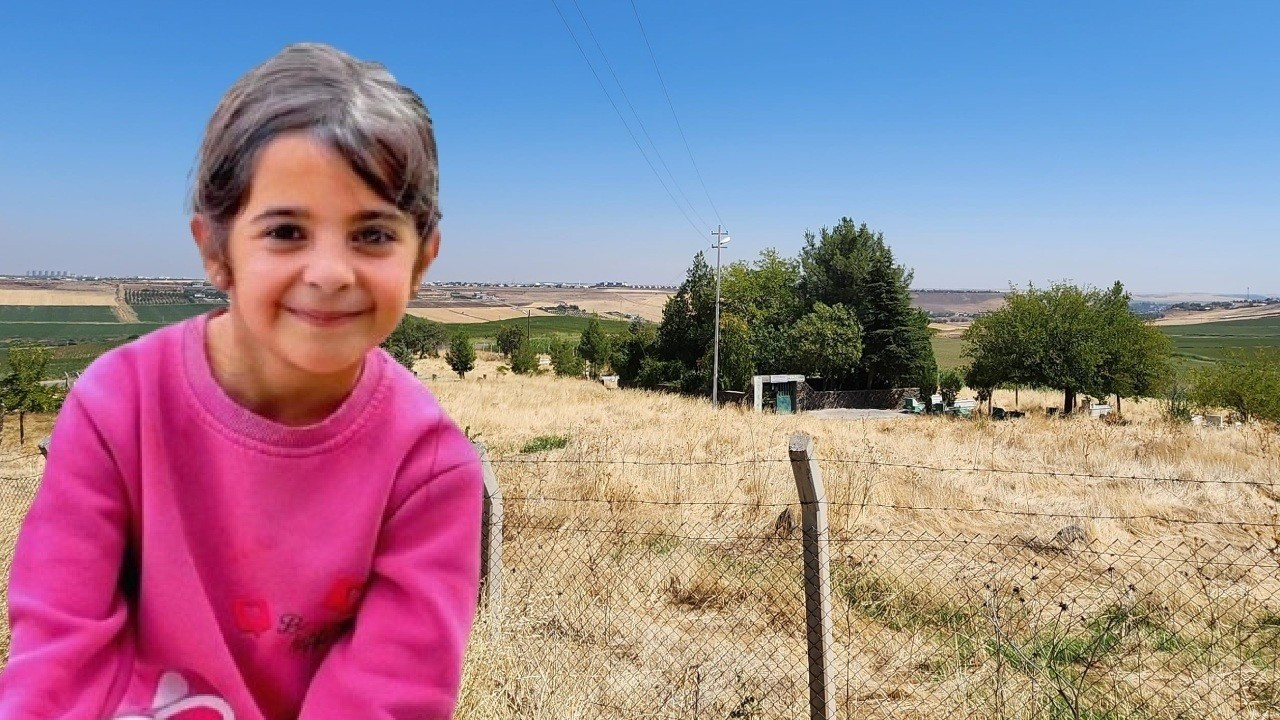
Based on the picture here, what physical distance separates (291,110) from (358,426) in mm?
351

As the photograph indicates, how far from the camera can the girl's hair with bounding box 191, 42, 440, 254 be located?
785 millimetres

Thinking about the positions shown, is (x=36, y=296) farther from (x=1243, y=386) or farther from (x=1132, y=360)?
(x=1132, y=360)

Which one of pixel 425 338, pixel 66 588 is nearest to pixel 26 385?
pixel 66 588

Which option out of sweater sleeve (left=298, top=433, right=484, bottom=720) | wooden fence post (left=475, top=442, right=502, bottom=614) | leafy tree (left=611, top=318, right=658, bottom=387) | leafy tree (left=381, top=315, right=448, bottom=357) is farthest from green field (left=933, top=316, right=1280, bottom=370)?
sweater sleeve (left=298, top=433, right=484, bottom=720)

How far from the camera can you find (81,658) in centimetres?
82

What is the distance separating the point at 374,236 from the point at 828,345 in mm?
39828

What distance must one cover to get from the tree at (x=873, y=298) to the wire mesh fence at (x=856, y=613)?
3322 cm

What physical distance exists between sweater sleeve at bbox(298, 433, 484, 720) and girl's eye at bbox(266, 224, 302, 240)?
318 mm

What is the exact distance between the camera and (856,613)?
18.0 ft

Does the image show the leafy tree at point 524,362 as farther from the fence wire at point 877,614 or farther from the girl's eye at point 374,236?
the girl's eye at point 374,236

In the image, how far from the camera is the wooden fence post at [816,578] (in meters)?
3.63

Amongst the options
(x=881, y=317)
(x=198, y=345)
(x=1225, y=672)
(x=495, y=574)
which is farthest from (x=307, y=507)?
(x=881, y=317)

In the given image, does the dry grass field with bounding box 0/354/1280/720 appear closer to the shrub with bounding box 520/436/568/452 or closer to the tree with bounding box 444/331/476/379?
the shrub with bounding box 520/436/568/452

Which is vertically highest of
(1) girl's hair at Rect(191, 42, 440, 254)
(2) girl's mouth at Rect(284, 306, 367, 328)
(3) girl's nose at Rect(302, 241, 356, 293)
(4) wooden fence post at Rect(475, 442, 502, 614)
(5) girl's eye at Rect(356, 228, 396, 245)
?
(1) girl's hair at Rect(191, 42, 440, 254)
